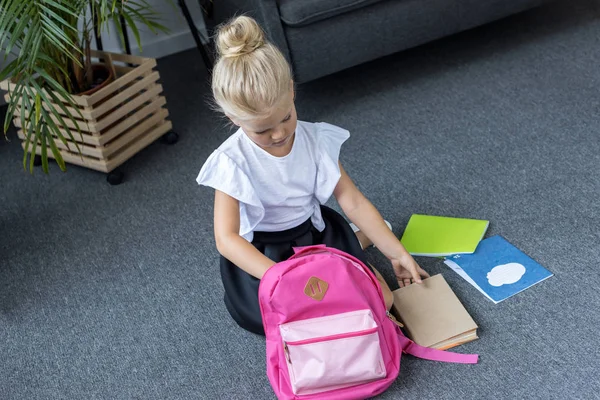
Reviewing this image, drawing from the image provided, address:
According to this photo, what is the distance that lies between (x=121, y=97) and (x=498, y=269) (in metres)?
1.26

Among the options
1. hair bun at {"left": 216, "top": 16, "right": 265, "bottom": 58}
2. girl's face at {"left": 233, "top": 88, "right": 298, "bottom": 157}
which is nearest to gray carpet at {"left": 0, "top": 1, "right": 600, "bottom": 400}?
girl's face at {"left": 233, "top": 88, "right": 298, "bottom": 157}

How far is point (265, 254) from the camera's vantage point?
158cm

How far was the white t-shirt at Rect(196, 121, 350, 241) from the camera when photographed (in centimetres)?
146

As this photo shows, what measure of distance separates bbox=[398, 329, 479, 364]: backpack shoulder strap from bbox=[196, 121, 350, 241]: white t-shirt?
35 cm

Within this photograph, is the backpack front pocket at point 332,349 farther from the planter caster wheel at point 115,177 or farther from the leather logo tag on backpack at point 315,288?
the planter caster wheel at point 115,177

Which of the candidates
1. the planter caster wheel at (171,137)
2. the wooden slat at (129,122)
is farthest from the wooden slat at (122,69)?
the planter caster wheel at (171,137)

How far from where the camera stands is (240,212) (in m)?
1.51

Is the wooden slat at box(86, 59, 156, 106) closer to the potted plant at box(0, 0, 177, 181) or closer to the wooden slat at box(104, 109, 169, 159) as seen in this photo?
the potted plant at box(0, 0, 177, 181)

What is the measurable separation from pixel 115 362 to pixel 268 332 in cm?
41

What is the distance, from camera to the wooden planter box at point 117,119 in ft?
7.11

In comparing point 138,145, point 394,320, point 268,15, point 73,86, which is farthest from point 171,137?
point 394,320

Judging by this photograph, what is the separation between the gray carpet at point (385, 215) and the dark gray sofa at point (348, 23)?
0.16 metres

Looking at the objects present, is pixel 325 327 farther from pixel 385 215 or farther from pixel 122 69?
pixel 122 69

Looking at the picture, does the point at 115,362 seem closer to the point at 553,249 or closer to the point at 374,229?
the point at 374,229
